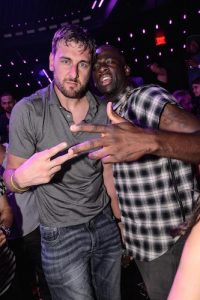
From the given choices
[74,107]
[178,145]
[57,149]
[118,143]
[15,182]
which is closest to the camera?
[118,143]

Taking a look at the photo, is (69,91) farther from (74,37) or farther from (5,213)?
(5,213)

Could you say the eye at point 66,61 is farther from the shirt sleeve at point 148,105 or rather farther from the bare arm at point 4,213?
the bare arm at point 4,213

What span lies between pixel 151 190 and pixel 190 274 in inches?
38.0

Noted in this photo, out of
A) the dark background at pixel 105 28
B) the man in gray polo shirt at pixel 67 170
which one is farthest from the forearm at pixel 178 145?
Result: the dark background at pixel 105 28

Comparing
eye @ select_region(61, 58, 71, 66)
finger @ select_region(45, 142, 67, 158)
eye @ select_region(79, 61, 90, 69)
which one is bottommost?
finger @ select_region(45, 142, 67, 158)

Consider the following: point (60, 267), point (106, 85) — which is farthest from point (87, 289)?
point (106, 85)

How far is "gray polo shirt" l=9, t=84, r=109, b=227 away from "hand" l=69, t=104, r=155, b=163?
639mm

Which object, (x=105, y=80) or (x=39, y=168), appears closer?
(x=39, y=168)

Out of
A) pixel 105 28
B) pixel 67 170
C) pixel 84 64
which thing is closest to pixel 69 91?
pixel 84 64

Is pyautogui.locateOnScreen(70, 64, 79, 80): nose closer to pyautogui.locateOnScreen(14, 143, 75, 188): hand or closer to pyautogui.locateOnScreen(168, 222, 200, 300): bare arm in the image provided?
pyautogui.locateOnScreen(14, 143, 75, 188): hand

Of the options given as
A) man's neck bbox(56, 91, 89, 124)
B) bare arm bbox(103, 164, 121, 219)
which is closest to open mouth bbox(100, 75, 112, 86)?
man's neck bbox(56, 91, 89, 124)

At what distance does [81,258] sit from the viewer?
6.92 ft

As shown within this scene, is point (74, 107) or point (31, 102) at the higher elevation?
point (31, 102)

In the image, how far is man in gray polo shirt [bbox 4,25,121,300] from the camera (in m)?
2.00
